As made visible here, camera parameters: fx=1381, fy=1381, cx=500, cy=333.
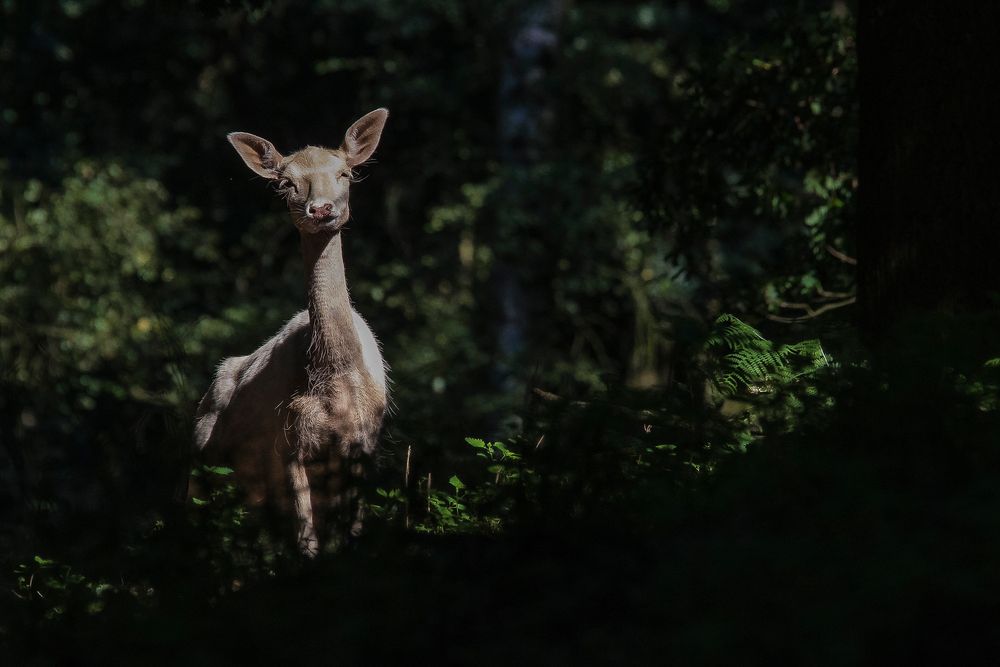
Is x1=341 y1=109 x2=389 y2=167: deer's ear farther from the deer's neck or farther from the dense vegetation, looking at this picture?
the dense vegetation

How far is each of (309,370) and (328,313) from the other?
0.36 m

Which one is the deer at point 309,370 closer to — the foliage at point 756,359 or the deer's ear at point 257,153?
the deer's ear at point 257,153

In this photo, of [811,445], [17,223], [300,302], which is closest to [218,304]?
[300,302]

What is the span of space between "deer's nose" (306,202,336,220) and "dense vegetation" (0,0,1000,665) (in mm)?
986

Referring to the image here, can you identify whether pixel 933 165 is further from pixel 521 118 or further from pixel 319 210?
pixel 521 118

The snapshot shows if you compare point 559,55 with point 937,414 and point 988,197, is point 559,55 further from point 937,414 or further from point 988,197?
point 937,414

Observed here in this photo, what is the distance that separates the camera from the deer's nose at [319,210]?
778 cm

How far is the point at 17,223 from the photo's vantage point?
67.8ft

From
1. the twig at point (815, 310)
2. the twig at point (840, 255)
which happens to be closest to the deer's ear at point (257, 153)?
the twig at point (815, 310)

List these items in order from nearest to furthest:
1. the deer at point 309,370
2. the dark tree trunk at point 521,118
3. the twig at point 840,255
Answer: the deer at point 309,370, the twig at point 840,255, the dark tree trunk at point 521,118

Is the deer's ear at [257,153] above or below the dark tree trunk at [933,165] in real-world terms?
above

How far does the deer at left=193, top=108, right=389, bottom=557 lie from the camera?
7.57 m

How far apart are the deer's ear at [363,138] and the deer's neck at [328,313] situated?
0.53m

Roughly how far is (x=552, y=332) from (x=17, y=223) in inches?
329
